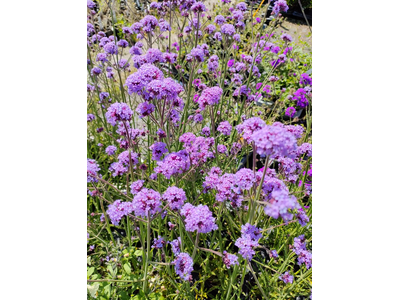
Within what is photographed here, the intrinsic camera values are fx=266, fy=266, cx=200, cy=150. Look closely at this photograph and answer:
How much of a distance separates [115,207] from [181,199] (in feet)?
1.43

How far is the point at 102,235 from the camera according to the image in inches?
97.0

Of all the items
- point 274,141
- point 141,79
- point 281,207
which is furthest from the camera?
point 141,79

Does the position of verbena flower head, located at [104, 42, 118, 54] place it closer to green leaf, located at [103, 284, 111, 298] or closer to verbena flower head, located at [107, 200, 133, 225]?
verbena flower head, located at [107, 200, 133, 225]

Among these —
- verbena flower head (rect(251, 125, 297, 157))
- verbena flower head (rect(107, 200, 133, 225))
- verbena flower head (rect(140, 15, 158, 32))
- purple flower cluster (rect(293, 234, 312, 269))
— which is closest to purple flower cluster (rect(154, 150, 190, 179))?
verbena flower head (rect(107, 200, 133, 225))

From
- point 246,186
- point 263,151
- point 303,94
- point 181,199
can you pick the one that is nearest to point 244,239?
point 246,186

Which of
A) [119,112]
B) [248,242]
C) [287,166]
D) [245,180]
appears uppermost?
[119,112]

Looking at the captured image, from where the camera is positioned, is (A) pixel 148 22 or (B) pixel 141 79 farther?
(A) pixel 148 22

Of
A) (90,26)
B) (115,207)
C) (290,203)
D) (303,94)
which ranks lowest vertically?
(115,207)

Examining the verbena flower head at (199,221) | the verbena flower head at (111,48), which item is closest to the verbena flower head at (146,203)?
the verbena flower head at (199,221)

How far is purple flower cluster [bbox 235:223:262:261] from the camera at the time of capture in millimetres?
1291

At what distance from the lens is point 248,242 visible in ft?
4.26

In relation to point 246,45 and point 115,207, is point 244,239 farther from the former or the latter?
point 246,45

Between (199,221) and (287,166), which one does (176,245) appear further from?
(287,166)

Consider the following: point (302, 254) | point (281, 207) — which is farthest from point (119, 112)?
point (302, 254)
